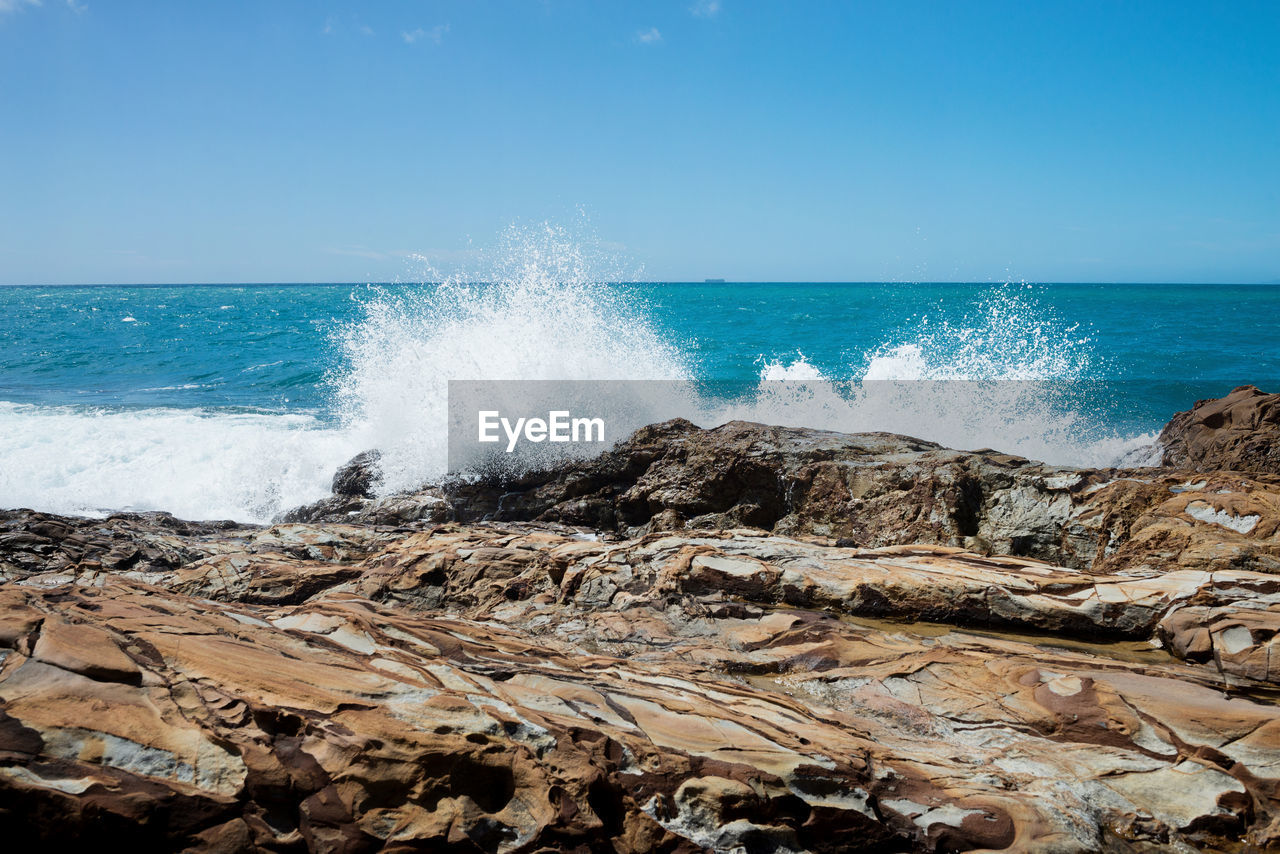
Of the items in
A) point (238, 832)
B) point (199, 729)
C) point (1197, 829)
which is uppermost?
point (199, 729)

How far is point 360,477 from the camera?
8.90 metres

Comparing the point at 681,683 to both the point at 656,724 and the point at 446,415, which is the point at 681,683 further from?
the point at 446,415

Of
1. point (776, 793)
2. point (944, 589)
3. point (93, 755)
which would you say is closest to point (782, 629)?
point (944, 589)

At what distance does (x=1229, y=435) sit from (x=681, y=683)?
638 centimetres

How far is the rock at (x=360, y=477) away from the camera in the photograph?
A: 8.75m

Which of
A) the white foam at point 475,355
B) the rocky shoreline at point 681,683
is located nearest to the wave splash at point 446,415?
the white foam at point 475,355

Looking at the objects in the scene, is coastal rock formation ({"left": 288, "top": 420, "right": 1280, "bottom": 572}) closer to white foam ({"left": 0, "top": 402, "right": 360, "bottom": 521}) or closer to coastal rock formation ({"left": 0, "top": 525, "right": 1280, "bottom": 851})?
coastal rock formation ({"left": 0, "top": 525, "right": 1280, "bottom": 851})

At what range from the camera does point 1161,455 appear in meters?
7.81

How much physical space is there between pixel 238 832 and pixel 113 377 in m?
24.8

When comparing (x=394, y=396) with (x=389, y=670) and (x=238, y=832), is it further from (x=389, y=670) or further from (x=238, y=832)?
(x=238, y=832)

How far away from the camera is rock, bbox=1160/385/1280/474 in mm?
6266

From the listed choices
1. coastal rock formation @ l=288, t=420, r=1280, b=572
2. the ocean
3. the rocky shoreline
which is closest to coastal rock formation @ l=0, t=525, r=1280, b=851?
the rocky shoreline

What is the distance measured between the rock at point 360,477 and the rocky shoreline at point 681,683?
3.10 meters

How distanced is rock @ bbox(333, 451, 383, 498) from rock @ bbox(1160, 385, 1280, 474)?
324 inches
